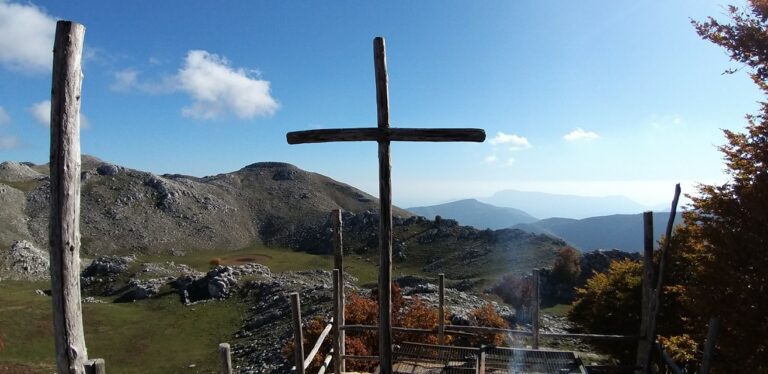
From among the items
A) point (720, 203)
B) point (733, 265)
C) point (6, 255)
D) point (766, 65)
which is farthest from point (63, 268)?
point (6, 255)

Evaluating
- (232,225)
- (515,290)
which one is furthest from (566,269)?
(232,225)

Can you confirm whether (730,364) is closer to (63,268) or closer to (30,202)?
(63,268)

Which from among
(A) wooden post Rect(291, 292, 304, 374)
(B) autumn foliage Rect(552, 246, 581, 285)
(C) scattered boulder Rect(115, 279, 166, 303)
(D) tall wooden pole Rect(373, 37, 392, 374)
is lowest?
(C) scattered boulder Rect(115, 279, 166, 303)

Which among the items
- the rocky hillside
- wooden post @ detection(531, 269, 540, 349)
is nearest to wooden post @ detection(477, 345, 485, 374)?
wooden post @ detection(531, 269, 540, 349)

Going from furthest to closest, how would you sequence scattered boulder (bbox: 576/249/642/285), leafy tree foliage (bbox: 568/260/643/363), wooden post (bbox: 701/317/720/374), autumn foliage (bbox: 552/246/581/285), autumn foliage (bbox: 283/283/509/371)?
1. scattered boulder (bbox: 576/249/642/285)
2. autumn foliage (bbox: 552/246/581/285)
3. autumn foliage (bbox: 283/283/509/371)
4. leafy tree foliage (bbox: 568/260/643/363)
5. wooden post (bbox: 701/317/720/374)

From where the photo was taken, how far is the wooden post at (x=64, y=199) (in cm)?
553

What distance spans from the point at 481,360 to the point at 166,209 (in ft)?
294

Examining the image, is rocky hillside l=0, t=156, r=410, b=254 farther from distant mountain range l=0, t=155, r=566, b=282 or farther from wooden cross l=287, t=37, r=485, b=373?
wooden cross l=287, t=37, r=485, b=373

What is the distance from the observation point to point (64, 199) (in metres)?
5.57

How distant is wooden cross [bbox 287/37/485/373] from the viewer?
6949mm

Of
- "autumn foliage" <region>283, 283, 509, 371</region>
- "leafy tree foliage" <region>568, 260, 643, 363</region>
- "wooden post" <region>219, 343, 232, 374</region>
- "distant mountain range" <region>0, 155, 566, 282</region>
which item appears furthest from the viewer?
"distant mountain range" <region>0, 155, 566, 282</region>

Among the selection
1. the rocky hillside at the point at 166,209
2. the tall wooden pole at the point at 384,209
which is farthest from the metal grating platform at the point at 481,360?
the rocky hillside at the point at 166,209

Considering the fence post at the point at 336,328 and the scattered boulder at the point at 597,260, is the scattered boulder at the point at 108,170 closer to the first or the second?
the scattered boulder at the point at 597,260

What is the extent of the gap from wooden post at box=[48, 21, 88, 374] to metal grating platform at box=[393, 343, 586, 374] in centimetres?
754
